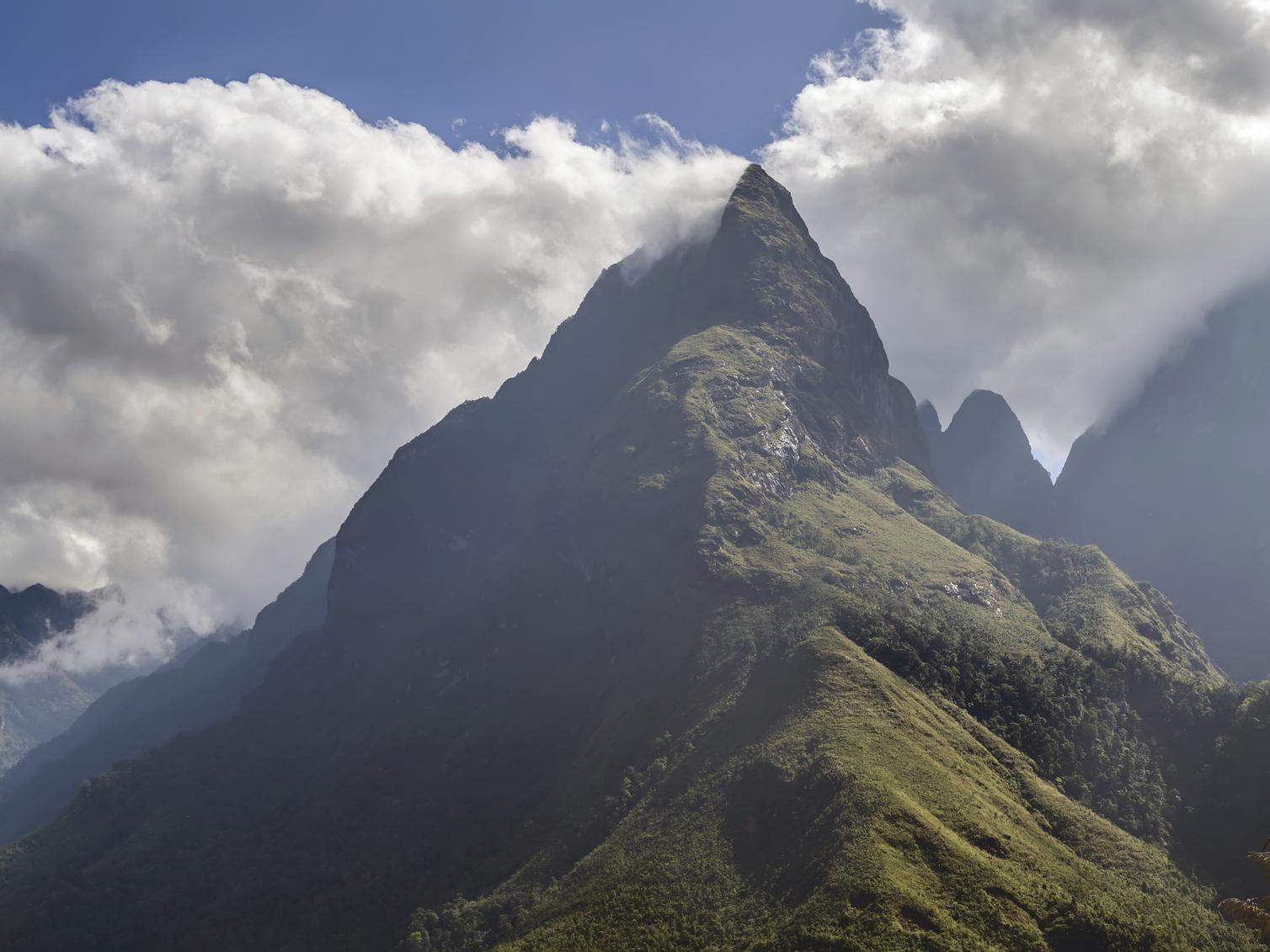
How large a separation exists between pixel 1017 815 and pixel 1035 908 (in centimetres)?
2634

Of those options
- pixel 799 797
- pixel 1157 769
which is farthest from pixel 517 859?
pixel 1157 769

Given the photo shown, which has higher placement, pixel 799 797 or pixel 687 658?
pixel 687 658

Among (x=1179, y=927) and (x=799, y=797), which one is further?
(x=799, y=797)

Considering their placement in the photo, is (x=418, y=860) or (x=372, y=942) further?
(x=418, y=860)

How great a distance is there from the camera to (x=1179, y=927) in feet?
373

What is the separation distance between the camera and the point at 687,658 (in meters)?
190

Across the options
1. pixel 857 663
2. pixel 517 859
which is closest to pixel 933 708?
pixel 857 663

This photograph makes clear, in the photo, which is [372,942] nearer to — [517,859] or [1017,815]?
[517,859]

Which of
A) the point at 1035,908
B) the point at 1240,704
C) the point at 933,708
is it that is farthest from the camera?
the point at 1240,704

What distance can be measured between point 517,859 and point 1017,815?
87.4 metres

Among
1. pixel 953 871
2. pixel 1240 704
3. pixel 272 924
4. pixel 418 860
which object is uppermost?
pixel 1240 704

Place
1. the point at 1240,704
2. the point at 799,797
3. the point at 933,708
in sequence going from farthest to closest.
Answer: the point at 1240,704 < the point at 933,708 < the point at 799,797

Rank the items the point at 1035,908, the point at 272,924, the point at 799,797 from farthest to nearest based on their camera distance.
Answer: the point at 272,924 < the point at 799,797 < the point at 1035,908

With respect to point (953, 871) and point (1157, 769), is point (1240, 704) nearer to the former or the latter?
point (1157, 769)
